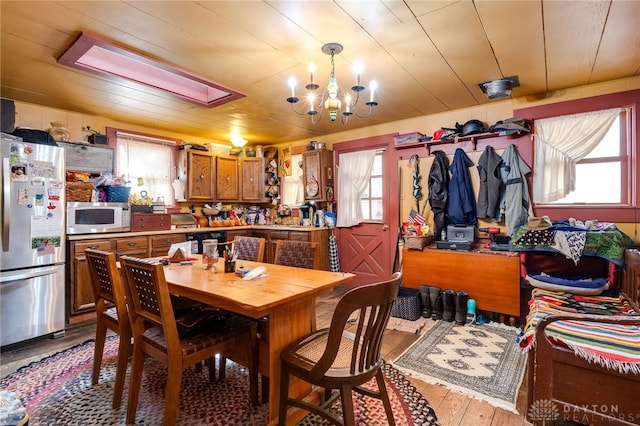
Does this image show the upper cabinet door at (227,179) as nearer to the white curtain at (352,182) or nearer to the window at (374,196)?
the white curtain at (352,182)

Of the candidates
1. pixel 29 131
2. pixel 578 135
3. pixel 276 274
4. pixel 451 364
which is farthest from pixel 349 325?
pixel 29 131

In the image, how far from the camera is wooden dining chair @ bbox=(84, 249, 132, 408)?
1.82 meters

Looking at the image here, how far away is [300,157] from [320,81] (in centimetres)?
245

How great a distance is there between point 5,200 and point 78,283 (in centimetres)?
104

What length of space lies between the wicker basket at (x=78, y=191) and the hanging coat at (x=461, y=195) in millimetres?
4187

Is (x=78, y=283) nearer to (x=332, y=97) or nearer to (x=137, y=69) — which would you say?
(x=137, y=69)

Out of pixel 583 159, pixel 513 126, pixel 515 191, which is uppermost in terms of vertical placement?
pixel 513 126

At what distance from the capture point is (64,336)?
9.60 feet

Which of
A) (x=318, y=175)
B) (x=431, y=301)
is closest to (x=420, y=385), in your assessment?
(x=431, y=301)

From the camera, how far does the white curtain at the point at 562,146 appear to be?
297cm

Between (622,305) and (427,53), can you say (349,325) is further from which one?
(427,53)

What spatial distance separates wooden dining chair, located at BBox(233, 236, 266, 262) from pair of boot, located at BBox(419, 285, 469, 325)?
184 centimetres

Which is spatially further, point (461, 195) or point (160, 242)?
point (160, 242)

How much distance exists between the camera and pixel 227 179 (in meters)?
5.07
